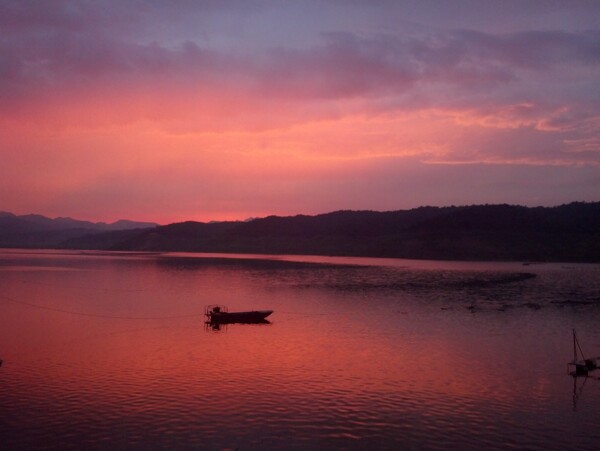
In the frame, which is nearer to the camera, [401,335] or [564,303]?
[401,335]

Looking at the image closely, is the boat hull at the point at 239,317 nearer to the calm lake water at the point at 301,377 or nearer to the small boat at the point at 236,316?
the small boat at the point at 236,316

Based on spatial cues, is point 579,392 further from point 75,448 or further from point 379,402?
point 75,448

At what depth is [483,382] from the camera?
104ft

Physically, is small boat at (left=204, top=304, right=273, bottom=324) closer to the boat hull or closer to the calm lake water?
the boat hull

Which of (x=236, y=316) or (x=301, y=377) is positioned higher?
(x=236, y=316)

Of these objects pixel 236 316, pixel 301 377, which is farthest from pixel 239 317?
pixel 301 377

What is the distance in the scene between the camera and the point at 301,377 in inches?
1270

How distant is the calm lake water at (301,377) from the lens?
23.1m

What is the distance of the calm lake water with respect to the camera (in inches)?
910

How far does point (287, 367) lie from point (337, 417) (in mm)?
10140

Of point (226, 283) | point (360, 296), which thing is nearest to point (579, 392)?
point (360, 296)

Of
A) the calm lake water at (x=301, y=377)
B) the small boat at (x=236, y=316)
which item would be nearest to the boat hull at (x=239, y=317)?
the small boat at (x=236, y=316)

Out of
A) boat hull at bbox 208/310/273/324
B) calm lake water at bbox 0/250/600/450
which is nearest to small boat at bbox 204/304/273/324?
boat hull at bbox 208/310/273/324

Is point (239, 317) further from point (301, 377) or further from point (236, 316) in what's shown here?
point (301, 377)
